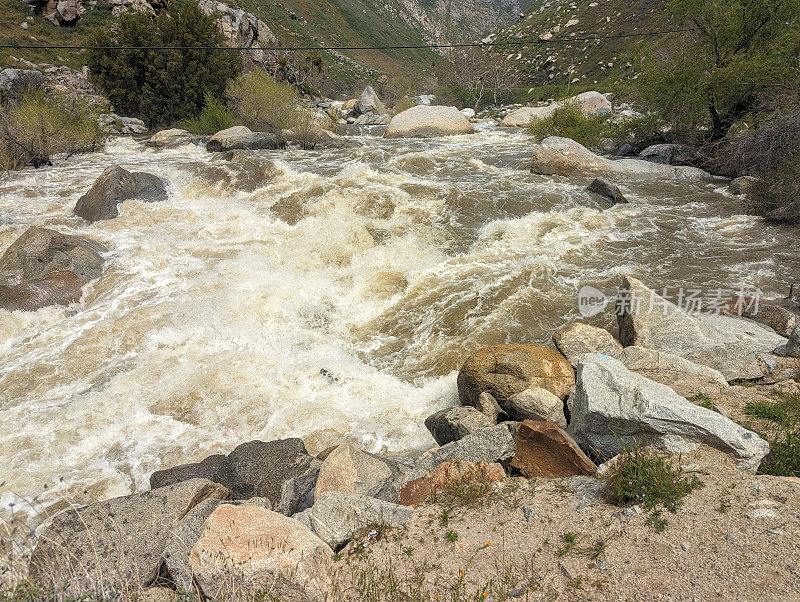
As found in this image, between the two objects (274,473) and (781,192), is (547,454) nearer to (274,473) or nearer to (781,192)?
(274,473)

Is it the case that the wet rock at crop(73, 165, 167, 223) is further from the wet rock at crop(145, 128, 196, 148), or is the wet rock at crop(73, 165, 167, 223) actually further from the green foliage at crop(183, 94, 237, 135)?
the green foliage at crop(183, 94, 237, 135)

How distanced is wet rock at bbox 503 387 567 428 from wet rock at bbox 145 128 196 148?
63.7 feet

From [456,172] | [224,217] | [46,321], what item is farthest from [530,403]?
[456,172]

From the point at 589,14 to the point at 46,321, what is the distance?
6842 cm

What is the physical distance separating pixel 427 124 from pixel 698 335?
2029 cm

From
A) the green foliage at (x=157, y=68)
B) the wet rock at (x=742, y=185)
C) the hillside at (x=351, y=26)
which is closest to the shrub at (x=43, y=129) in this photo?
the green foliage at (x=157, y=68)

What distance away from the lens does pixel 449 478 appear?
11.9 feet


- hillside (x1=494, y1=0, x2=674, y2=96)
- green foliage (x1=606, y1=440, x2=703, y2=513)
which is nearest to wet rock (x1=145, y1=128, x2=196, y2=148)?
green foliage (x1=606, y1=440, x2=703, y2=513)

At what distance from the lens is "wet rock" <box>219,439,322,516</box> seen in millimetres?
4027

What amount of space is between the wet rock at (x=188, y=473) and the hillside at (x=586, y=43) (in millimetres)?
45323

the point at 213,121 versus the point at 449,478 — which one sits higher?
the point at 213,121

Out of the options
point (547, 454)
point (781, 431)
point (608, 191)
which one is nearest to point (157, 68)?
point (608, 191)

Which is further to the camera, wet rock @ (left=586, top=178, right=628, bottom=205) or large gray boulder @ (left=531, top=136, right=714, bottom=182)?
large gray boulder @ (left=531, top=136, right=714, bottom=182)

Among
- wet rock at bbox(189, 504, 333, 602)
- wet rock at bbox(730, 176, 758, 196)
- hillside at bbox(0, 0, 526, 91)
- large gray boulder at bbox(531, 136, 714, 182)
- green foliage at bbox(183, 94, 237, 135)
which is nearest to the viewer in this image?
wet rock at bbox(189, 504, 333, 602)
